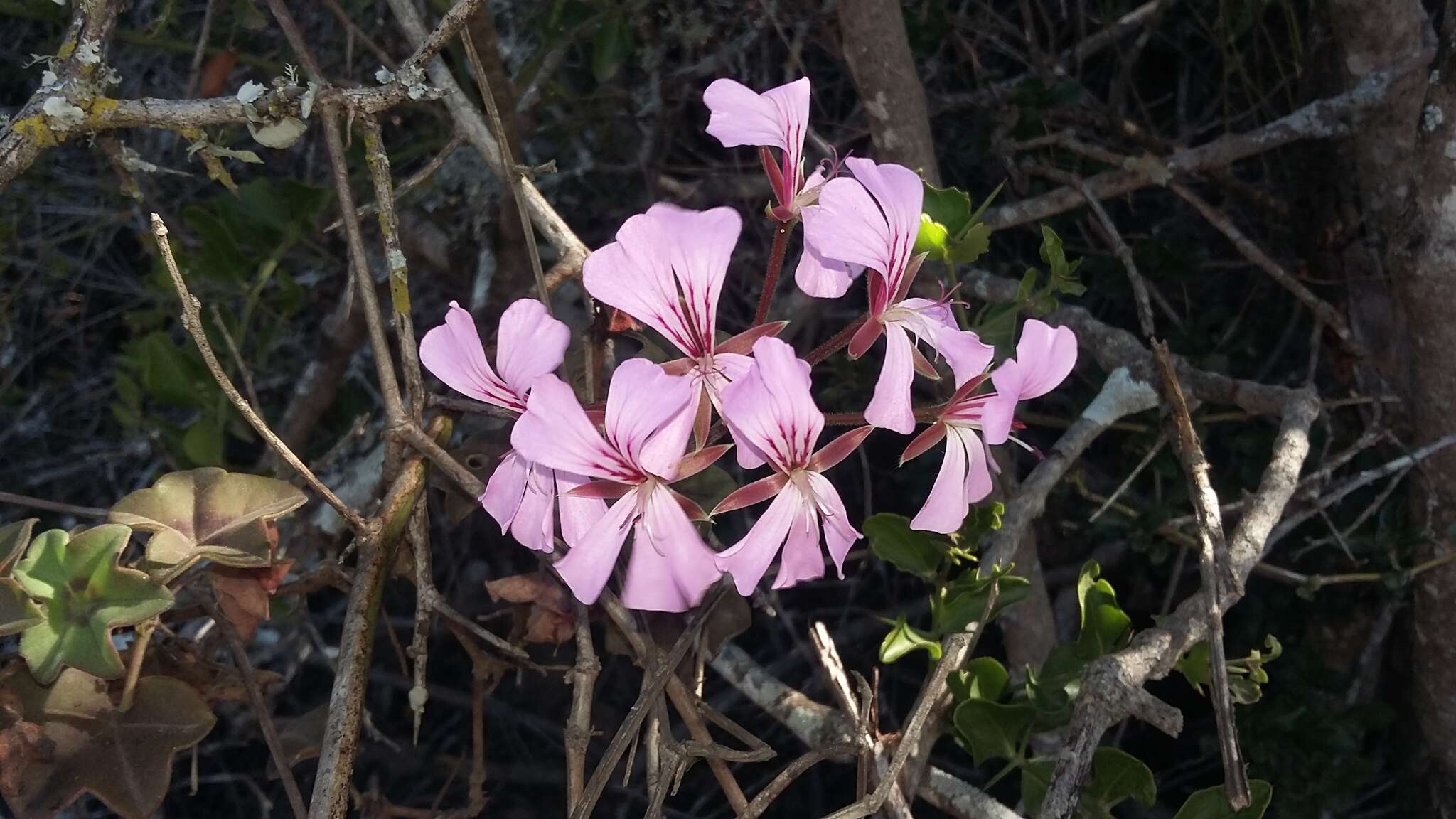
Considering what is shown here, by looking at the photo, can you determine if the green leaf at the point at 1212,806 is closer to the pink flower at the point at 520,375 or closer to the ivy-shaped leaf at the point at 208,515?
→ the pink flower at the point at 520,375

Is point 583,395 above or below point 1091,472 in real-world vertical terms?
above

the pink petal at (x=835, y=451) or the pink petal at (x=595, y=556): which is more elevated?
the pink petal at (x=835, y=451)

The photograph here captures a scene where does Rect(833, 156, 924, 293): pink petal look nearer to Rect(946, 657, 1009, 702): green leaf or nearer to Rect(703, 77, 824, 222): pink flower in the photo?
Rect(703, 77, 824, 222): pink flower

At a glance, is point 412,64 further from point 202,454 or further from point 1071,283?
point 202,454

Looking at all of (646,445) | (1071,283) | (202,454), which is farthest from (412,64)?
(202,454)

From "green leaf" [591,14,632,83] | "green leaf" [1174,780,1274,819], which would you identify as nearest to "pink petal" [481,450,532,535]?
Answer: "green leaf" [1174,780,1274,819]

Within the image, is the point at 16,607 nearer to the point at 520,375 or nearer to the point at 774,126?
the point at 520,375

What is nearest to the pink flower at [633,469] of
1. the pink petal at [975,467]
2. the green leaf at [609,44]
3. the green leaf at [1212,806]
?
the pink petal at [975,467]
